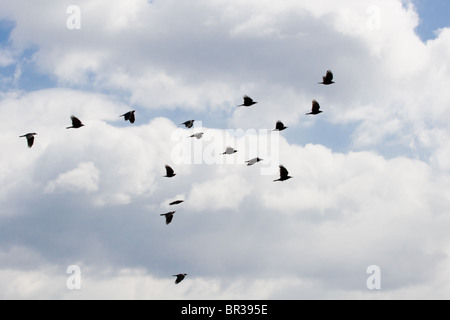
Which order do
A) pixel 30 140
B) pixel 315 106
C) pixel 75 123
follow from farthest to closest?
pixel 315 106
pixel 30 140
pixel 75 123

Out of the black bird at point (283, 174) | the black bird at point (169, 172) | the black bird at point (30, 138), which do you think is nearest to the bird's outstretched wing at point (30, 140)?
the black bird at point (30, 138)

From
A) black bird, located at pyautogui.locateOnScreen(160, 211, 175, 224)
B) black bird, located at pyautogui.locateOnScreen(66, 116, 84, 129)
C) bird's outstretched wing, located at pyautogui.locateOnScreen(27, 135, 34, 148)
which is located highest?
black bird, located at pyautogui.locateOnScreen(66, 116, 84, 129)

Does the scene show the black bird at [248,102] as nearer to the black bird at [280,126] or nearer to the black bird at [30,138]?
the black bird at [280,126]

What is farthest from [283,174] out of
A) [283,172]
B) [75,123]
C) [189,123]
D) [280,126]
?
[75,123]

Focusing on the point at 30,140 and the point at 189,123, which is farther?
the point at 189,123

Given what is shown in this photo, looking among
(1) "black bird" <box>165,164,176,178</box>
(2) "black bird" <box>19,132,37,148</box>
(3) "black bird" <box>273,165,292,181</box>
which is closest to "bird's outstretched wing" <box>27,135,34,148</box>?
(2) "black bird" <box>19,132,37,148</box>

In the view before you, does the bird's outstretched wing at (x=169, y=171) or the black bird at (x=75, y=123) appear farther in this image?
the bird's outstretched wing at (x=169, y=171)

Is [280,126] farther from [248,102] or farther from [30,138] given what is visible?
[30,138]

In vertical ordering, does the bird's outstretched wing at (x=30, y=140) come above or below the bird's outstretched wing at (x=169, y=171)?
above

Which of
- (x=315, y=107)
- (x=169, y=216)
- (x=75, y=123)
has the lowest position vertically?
(x=169, y=216)

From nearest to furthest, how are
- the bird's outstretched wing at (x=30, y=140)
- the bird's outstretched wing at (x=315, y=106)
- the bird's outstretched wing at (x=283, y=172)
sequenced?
the bird's outstretched wing at (x=30, y=140) < the bird's outstretched wing at (x=283, y=172) < the bird's outstretched wing at (x=315, y=106)

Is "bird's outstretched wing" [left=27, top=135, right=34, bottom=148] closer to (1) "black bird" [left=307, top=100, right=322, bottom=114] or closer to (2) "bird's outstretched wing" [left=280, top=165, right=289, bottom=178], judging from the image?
(2) "bird's outstretched wing" [left=280, top=165, right=289, bottom=178]

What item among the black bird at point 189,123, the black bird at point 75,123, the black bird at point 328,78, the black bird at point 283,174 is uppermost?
the black bird at point 328,78
